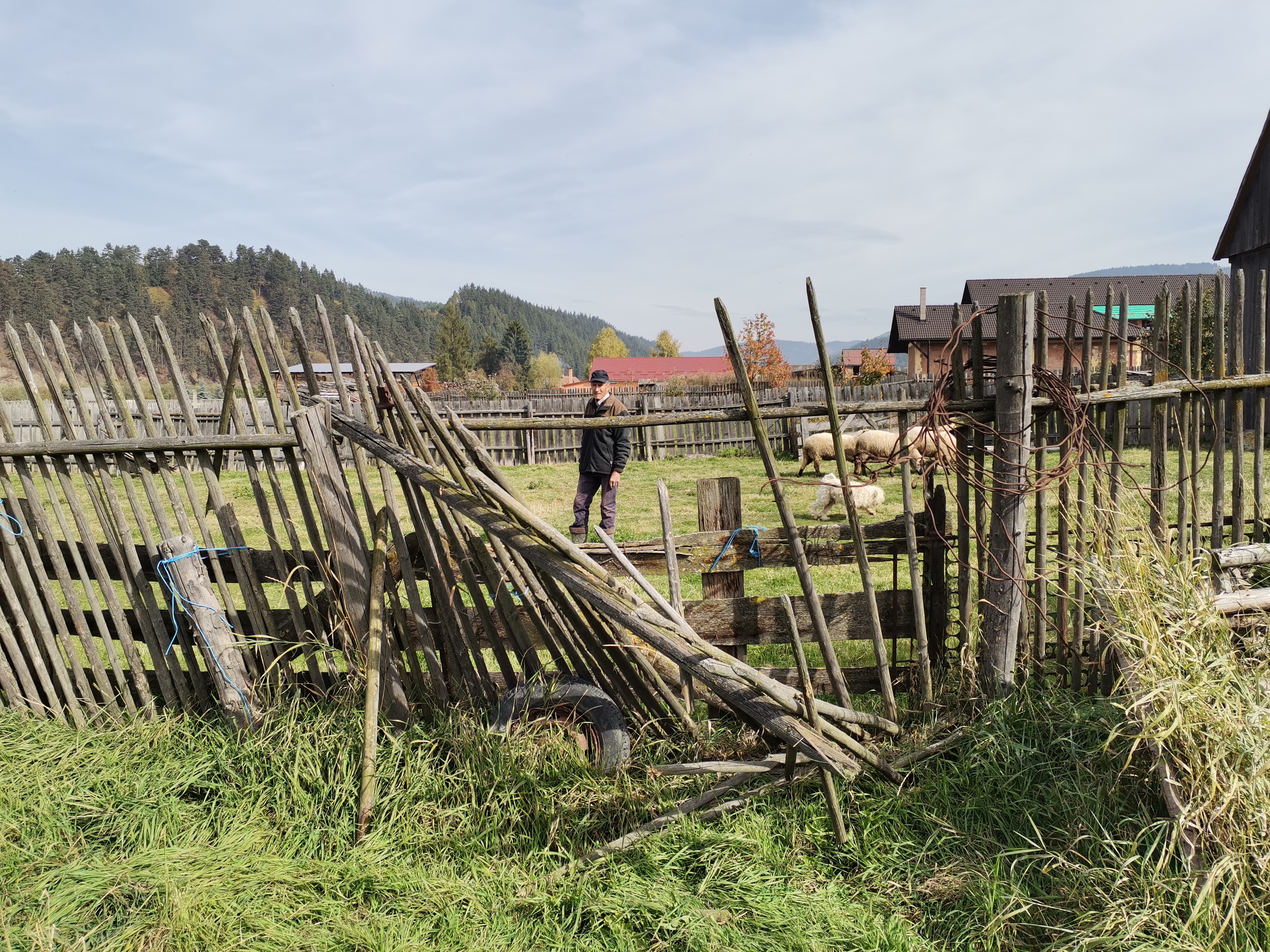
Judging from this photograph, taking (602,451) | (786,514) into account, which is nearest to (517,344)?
(602,451)

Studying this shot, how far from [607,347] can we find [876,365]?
103 m

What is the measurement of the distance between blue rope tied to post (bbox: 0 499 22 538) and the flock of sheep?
407 centimetres

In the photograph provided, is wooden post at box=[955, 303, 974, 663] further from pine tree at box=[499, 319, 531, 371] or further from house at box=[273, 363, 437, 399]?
pine tree at box=[499, 319, 531, 371]

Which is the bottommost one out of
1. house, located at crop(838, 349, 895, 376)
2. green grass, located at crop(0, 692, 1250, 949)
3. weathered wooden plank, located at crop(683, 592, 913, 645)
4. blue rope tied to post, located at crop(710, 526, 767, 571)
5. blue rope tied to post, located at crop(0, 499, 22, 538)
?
house, located at crop(838, 349, 895, 376)

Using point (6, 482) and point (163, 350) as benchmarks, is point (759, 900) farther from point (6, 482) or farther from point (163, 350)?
point (6, 482)

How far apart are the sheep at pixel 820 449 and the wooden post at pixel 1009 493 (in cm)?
1056

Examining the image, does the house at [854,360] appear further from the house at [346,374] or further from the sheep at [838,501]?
the sheep at [838,501]

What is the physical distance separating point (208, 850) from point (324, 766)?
530mm

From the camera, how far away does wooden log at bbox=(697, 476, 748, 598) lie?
3.96 meters

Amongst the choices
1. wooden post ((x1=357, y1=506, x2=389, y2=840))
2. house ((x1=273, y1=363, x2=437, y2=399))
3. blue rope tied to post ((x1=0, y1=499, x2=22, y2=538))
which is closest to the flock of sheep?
wooden post ((x1=357, y1=506, x2=389, y2=840))

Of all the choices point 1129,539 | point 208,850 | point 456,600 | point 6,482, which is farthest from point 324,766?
point 1129,539

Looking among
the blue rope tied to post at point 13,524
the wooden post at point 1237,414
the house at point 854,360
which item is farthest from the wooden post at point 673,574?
the house at point 854,360

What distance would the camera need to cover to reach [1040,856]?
2.67 meters

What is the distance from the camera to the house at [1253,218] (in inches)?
712
